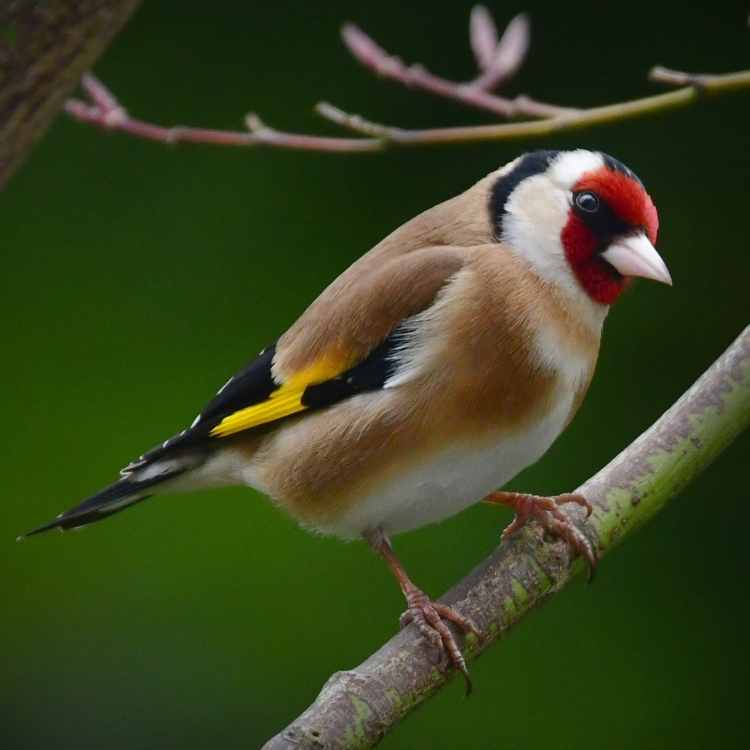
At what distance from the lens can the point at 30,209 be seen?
420 centimetres

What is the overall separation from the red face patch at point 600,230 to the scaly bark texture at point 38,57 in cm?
90

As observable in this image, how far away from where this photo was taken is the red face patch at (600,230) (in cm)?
265

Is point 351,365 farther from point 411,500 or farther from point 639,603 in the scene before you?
point 639,603

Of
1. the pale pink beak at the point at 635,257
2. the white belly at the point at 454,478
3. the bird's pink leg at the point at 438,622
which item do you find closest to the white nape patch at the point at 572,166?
the pale pink beak at the point at 635,257

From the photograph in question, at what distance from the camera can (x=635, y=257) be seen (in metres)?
2.60

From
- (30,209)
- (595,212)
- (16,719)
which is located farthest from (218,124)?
(595,212)

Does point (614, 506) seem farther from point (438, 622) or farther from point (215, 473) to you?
point (215, 473)

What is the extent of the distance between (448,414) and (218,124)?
1910 mm

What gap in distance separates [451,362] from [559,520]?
30cm

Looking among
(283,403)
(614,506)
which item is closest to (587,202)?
(614,506)

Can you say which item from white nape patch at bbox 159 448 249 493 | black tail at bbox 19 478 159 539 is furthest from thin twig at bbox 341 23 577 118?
black tail at bbox 19 478 159 539

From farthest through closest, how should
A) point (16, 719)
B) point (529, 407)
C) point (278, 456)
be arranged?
point (16, 719), point (278, 456), point (529, 407)

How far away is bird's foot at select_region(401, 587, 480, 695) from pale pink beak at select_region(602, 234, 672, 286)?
0.59 m

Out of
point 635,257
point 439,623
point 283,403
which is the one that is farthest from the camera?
point 283,403
